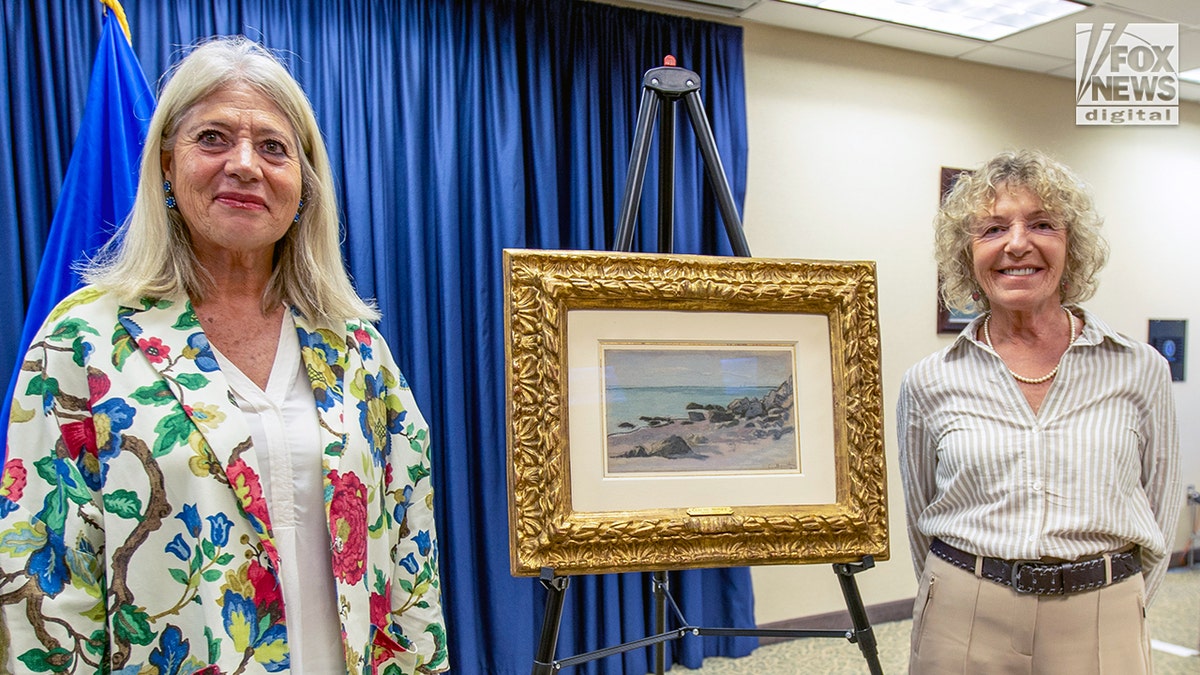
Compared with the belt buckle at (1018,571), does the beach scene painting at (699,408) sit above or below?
above

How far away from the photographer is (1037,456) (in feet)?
4.63

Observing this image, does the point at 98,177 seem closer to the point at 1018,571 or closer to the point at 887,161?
the point at 1018,571

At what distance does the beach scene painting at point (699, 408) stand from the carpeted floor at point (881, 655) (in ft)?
5.85

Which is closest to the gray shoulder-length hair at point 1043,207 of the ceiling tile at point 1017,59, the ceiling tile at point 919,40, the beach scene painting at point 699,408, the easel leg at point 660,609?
the beach scene painting at point 699,408

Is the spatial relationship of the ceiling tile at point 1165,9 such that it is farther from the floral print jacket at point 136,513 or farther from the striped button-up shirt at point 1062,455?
the floral print jacket at point 136,513

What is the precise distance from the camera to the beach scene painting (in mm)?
1465

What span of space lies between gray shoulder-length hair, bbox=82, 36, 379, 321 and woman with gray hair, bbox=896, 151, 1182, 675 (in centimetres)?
120

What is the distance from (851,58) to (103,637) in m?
3.48

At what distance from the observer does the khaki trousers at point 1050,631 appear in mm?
1374

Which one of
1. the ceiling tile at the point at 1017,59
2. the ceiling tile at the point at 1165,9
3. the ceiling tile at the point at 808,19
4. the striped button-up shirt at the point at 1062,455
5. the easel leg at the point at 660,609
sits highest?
the ceiling tile at the point at 808,19

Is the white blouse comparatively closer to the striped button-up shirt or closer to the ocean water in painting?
the ocean water in painting

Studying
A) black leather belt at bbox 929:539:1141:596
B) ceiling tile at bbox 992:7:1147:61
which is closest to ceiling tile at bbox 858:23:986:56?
ceiling tile at bbox 992:7:1147:61

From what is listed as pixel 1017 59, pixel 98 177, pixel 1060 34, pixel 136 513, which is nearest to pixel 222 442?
pixel 136 513

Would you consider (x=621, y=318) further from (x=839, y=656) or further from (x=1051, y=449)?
(x=839, y=656)
